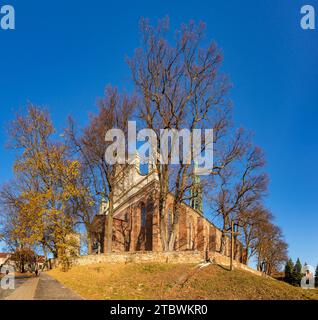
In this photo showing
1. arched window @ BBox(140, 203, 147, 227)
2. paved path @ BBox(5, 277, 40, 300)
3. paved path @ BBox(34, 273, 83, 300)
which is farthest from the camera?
arched window @ BBox(140, 203, 147, 227)

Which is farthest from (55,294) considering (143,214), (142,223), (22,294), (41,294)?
(143,214)

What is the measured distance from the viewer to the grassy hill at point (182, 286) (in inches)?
533

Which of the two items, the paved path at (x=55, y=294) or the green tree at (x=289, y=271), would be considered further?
the green tree at (x=289, y=271)

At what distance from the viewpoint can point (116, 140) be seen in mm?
29562

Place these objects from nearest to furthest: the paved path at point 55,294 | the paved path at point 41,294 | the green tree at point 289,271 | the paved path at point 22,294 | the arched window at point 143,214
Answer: the paved path at point 55,294 → the paved path at point 41,294 → the paved path at point 22,294 → the arched window at point 143,214 → the green tree at point 289,271

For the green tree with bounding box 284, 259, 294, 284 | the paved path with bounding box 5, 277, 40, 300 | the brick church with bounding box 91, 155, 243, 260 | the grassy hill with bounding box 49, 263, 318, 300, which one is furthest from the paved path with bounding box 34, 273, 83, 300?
the green tree with bounding box 284, 259, 294, 284

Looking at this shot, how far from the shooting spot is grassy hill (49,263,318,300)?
44.4ft

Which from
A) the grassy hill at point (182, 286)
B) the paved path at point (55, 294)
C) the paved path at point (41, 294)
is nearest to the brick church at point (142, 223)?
the grassy hill at point (182, 286)

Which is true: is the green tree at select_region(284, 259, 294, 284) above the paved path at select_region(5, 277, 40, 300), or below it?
below

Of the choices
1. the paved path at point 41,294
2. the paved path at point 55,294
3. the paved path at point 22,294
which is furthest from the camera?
the paved path at point 22,294

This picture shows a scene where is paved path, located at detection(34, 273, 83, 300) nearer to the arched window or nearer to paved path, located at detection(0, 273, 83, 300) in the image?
paved path, located at detection(0, 273, 83, 300)

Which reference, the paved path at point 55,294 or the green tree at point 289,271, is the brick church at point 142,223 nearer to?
the paved path at point 55,294

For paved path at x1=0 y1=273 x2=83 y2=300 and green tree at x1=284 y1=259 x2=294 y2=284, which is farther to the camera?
green tree at x1=284 y1=259 x2=294 y2=284
